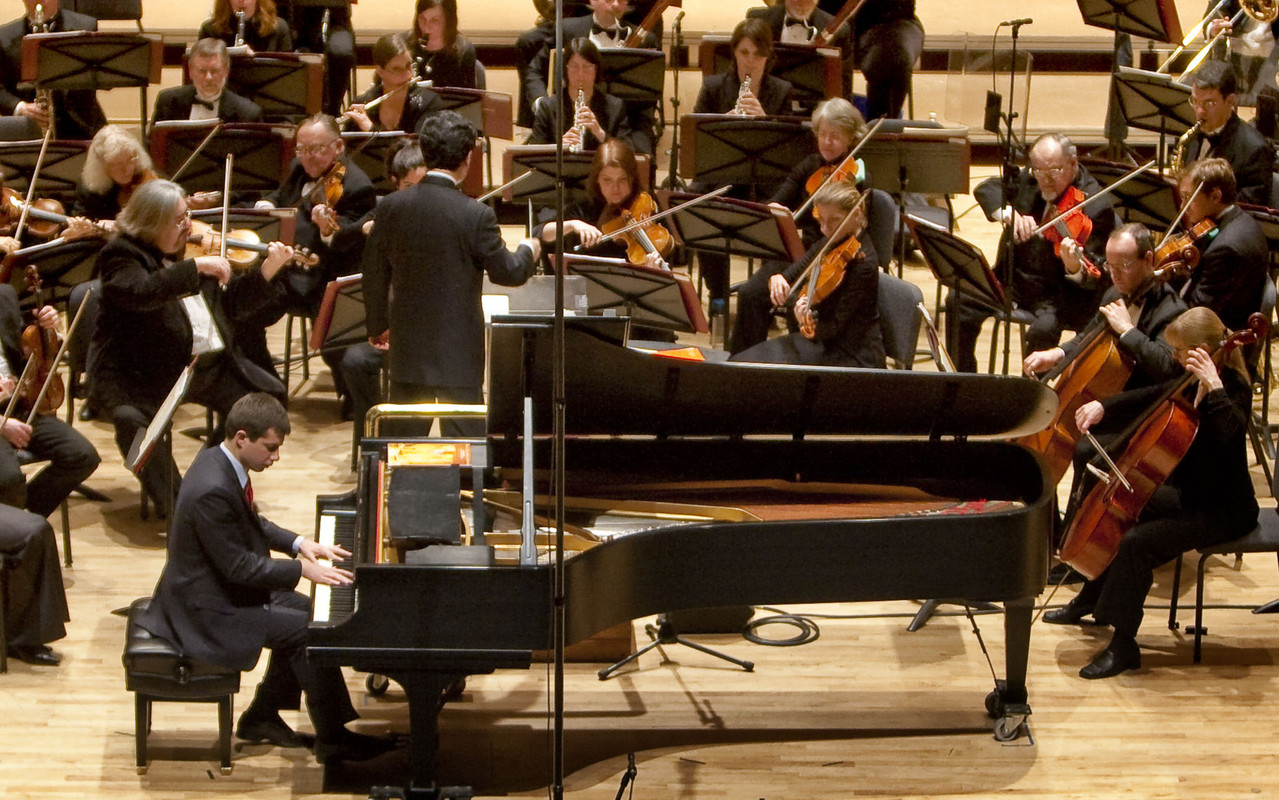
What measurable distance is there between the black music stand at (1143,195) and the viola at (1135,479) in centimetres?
172

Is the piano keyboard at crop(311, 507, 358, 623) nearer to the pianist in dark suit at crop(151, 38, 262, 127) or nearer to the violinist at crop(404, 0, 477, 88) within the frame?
the pianist in dark suit at crop(151, 38, 262, 127)

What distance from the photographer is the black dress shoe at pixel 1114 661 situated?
4.89 meters

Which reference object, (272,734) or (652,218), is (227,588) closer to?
(272,734)

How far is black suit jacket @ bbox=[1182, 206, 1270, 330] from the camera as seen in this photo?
5.76m

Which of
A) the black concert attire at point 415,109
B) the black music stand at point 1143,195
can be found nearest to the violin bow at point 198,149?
the black concert attire at point 415,109

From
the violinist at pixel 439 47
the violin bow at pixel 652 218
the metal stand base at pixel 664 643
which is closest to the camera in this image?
the metal stand base at pixel 664 643

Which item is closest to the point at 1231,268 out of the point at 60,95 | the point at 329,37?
the point at 329,37

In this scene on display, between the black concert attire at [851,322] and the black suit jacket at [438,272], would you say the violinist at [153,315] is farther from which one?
the black concert attire at [851,322]

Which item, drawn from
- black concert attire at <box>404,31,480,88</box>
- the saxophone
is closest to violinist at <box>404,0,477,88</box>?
black concert attire at <box>404,31,480,88</box>

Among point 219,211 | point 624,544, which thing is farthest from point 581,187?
point 624,544

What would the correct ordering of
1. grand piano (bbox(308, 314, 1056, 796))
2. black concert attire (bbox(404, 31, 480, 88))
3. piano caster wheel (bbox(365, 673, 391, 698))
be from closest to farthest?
grand piano (bbox(308, 314, 1056, 796)), piano caster wheel (bbox(365, 673, 391, 698)), black concert attire (bbox(404, 31, 480, 88))

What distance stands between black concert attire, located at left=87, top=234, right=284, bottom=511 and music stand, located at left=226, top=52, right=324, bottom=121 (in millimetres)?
1729

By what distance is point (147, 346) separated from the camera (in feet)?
18.1

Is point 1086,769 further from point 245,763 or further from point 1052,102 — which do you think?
point 1052,102
